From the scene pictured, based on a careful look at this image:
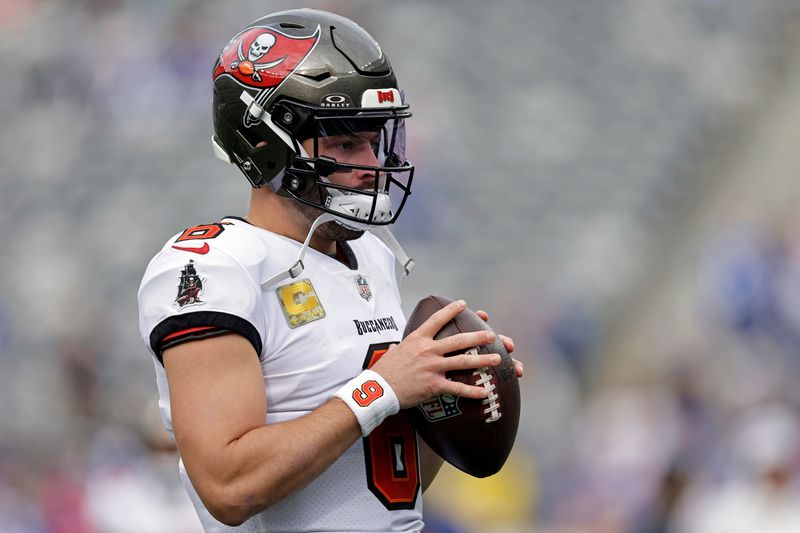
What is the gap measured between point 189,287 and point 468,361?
0.54 m

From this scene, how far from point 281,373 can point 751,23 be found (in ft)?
28.2

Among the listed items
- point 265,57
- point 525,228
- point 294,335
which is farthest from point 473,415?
point 525,228

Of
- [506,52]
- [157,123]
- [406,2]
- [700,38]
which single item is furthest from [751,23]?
[157,123]

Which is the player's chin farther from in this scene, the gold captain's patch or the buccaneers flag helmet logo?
the buccaneers flag helmet logo

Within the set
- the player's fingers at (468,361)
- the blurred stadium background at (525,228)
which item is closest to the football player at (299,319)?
the player's fingers at (468,361)

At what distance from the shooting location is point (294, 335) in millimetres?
2441

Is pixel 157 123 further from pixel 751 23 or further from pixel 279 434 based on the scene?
pixel 279 434

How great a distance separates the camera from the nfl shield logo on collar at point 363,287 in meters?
2.67

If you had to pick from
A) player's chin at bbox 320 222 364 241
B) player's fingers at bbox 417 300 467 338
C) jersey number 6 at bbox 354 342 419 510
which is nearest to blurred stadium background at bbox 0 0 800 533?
jersey number 6 at bbox 354 342 419 510

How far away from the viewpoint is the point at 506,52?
10.5 metres

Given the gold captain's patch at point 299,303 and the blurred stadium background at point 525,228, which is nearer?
the gold captain's patch at point 299,303

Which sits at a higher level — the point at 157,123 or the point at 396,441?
the point at 396,441

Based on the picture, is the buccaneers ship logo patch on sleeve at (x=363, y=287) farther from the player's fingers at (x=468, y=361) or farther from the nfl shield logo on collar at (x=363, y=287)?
the player's fingers at (x=468, y=361)

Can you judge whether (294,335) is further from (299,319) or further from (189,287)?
(189,287)
